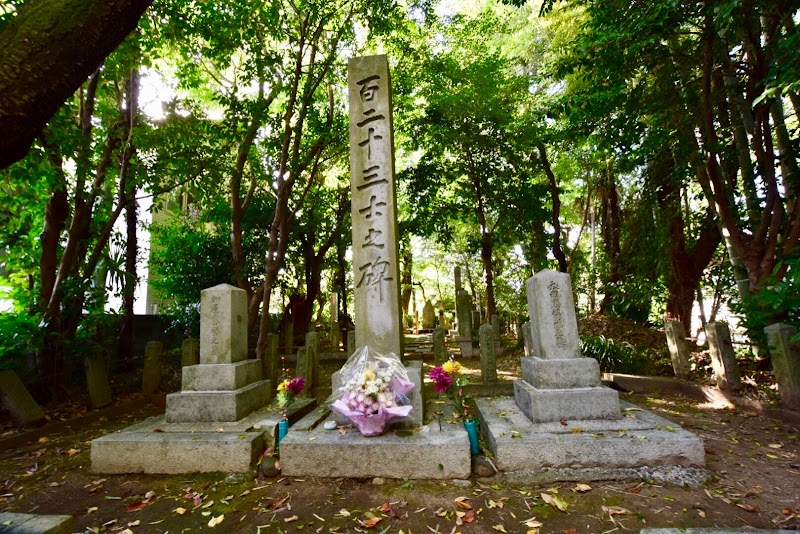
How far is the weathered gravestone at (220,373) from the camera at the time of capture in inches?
178

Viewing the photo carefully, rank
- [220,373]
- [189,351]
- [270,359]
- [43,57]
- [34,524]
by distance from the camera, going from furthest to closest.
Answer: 1. [270,359]
2. [189,351]
3. [220,373]
4. [43,57]
5. [34,524]

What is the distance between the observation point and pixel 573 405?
162 inches

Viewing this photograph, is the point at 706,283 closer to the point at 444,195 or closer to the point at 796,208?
the point at 796,208

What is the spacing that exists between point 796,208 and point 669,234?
3.96 m

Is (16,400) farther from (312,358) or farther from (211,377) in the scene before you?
(312,358)

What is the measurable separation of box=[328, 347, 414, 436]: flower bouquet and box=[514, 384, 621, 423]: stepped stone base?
1.42m

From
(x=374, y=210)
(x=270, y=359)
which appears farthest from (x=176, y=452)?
(x=270, y=359)

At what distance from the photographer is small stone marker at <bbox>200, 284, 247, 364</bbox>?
16.0 feet

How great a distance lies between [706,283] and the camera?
34.9 feet

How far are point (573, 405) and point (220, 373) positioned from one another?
4183mm

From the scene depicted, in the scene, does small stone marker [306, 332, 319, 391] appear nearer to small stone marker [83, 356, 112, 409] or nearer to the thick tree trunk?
small stone marker [83, 356, 112, 409]

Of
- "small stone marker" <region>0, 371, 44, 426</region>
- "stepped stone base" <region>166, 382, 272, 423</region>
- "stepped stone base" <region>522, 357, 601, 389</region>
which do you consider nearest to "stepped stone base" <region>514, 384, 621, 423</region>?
"stepped stone base" <region>522, 357, 601, 389</region>

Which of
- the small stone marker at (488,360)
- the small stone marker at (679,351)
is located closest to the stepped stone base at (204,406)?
the small stone marker at (488,360)

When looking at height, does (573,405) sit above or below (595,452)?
above
